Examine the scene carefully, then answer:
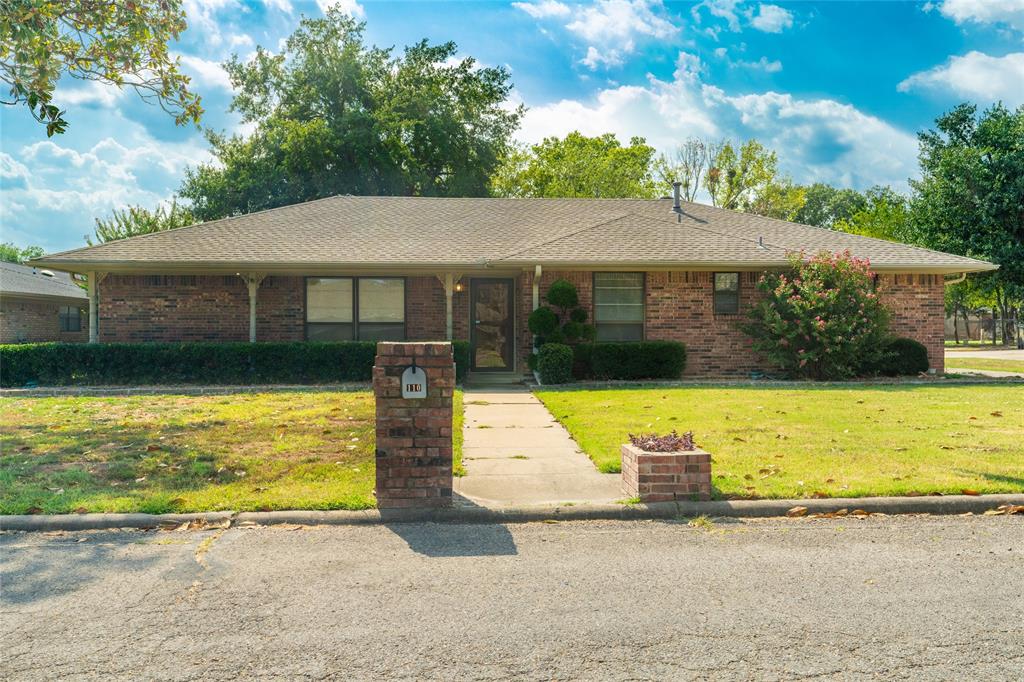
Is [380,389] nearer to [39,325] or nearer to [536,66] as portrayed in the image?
[536,66]

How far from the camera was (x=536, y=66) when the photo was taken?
17500mm

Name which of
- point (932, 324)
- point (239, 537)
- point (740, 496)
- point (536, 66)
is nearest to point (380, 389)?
point (239, 537)

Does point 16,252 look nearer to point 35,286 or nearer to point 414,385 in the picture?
point 35,286

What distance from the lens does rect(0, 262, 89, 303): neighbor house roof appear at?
2450 cm

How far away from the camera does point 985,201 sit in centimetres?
2272

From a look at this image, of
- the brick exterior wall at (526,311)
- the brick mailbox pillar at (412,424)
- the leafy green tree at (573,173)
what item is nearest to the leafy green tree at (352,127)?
the leafy green tree at (573,173)

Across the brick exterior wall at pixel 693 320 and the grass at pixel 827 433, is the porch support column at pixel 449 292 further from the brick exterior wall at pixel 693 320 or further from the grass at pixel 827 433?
the brick exterior wall at pixel 693 320

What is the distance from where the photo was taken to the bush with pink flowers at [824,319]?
585 inches

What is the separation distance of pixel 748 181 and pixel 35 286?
3909cm

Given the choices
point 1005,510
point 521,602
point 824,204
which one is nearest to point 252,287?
point 521,602

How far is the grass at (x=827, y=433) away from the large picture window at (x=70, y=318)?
2491cm

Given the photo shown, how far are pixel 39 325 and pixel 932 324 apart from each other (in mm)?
29920

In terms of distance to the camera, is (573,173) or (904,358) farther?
(573,173)

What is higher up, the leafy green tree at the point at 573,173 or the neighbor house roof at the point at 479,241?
the leafy green tree at the point at 573,173
